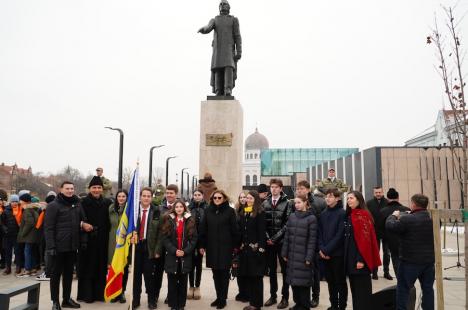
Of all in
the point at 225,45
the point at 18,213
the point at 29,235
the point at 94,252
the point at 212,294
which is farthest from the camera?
the point at 225,45

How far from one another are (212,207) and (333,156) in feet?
254

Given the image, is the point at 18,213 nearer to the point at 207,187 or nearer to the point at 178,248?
the point at 207,187

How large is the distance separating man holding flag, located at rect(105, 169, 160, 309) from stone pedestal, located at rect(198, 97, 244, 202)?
380cm

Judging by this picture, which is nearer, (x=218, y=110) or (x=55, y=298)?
(x=55, y=298)

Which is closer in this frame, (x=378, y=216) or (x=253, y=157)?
(x=378, y=216)

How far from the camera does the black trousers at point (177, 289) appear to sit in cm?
601

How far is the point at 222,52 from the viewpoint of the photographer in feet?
35.2

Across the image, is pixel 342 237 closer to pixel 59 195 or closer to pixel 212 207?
pixel 212 207

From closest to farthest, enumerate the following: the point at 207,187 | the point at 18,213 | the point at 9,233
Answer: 1. the point at 207,187
2. the point at 9,233
3. the point at 18,213

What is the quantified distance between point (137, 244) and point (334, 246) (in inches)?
125

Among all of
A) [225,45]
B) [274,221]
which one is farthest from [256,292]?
[225,45]

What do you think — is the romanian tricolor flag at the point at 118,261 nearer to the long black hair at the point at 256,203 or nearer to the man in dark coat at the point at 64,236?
the man in dark coat at the point at 64,236

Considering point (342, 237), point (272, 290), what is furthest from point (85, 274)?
point (342, 237)

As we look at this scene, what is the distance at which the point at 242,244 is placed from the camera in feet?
21.0
